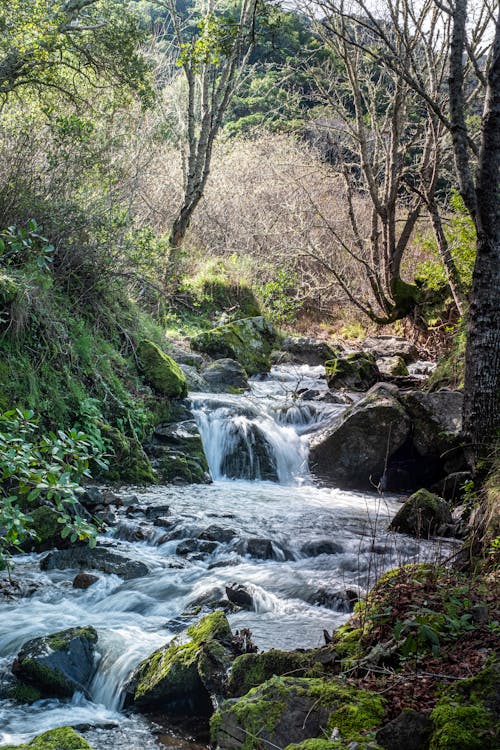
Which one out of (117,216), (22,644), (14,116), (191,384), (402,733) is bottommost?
(22,644)

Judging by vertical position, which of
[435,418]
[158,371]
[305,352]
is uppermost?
[305,352]

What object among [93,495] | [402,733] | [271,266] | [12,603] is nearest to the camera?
[402,733]

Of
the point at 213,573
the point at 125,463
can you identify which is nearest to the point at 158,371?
the point at 125,463

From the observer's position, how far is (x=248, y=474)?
10.8m

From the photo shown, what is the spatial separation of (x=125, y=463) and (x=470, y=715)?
268 inches

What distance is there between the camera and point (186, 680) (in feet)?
14.0

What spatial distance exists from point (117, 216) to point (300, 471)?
192 inches

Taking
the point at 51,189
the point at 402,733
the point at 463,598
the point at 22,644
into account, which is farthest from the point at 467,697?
the point at 51,189

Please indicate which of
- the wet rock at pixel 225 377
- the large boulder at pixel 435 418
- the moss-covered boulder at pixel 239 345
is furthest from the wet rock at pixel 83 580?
the moss-covered boulder at pixel 239 345

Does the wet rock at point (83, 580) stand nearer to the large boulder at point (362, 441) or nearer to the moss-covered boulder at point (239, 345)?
the large boulder at point (362, 441)

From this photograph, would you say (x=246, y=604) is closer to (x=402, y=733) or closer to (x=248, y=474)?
(x=402, y=733)

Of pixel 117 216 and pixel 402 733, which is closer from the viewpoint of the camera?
pixel 402 733

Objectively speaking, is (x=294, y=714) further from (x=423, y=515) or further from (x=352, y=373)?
(x=352, y=373)

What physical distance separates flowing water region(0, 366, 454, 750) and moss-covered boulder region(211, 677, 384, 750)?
758 mm
